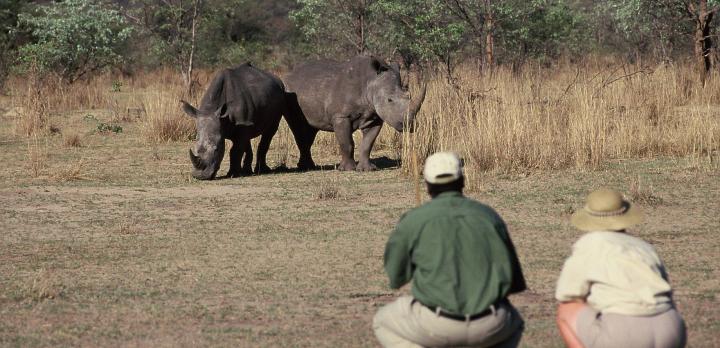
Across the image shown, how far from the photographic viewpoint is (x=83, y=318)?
766cm

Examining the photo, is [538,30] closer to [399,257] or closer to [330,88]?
[330,88]

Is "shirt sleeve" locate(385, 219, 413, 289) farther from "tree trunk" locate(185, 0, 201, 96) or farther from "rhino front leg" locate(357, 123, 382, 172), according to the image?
"tree trunk" locate(185, 0, 201, 96)

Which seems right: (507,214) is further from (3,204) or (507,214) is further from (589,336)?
(589,336)

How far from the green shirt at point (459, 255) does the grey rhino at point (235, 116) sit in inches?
368

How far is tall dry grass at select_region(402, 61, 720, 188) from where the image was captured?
13703 mm

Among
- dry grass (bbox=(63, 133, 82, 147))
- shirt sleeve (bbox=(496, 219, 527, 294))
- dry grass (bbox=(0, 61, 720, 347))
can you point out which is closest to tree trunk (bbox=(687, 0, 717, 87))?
dry grass (bbox=(0, 61, 720, 347))

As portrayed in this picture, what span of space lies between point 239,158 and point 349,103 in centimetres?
155

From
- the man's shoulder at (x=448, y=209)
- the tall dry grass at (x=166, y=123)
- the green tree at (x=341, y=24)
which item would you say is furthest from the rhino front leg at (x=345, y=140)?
the man's shoulder at (x=448, y=209)

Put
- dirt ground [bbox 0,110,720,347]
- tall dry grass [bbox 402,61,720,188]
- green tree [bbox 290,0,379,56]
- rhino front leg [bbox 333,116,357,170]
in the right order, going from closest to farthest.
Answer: dirt ground [bbox 0,110,720,347]
tall dry grass [bbox 402,61,720,188]
rhino front leg [bbox 333,116,357,170]
green tree [bbox 290,0,379,56]

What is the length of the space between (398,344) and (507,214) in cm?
608

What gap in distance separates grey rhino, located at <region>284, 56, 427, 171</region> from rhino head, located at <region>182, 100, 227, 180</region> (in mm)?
1406

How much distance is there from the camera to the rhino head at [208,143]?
14.5 metres

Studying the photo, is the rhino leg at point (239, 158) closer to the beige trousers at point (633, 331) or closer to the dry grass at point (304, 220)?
the dry grass at point (304, 220)

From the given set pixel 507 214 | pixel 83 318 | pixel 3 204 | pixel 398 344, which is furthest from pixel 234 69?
pixel 398 344
